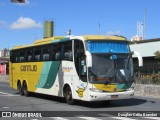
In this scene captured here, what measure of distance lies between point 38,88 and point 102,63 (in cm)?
696

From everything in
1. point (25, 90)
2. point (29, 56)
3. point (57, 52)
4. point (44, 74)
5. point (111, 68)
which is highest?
point (57, 52)

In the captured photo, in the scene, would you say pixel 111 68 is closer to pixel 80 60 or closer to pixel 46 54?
pixel 80 60

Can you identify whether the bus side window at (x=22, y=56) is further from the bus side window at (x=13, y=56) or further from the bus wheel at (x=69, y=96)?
the bus wheel at (x=69, y=96)

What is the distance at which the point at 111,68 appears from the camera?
17812 mm

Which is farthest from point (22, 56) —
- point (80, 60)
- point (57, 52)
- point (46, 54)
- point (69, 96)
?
point (80, 60)

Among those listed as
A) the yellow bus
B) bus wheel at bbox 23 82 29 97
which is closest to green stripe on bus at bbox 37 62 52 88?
the yellow bus

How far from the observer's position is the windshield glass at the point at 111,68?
1753 cm

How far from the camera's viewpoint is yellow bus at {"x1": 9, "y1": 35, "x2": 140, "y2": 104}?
690 inches

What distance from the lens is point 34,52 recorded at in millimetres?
23828

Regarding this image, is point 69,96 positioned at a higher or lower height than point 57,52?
lower

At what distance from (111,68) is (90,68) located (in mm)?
999

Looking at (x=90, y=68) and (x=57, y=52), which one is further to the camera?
(x=57, y=52)

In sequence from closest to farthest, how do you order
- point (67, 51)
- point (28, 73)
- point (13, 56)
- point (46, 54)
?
point (67, 51) < point (46, 54) < point (28, 73) < point (13, 56)

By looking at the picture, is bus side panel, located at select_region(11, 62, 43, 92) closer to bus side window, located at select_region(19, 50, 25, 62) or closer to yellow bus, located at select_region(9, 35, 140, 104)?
bus side window, located at select_region(19, 50, 25, 62)
